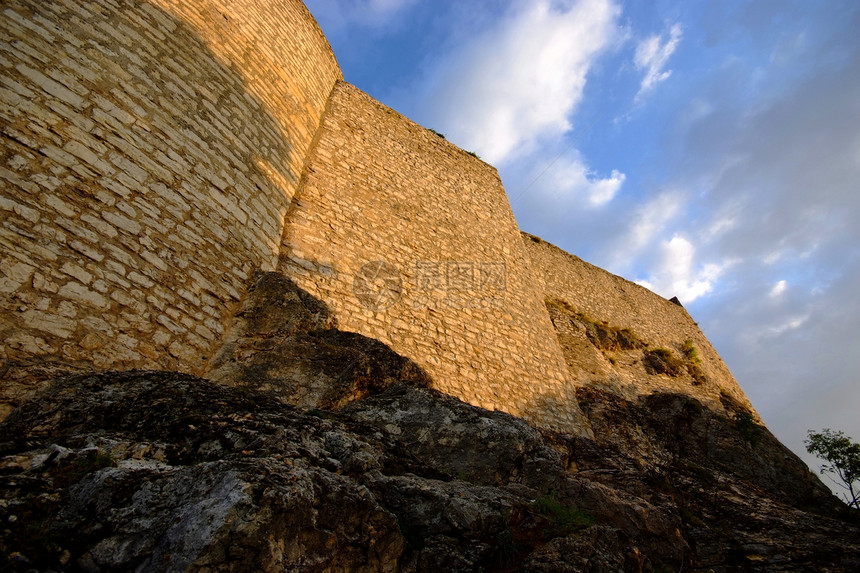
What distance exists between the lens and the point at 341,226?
Result: 7.80 m

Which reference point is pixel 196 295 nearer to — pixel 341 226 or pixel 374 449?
pixel 374 449

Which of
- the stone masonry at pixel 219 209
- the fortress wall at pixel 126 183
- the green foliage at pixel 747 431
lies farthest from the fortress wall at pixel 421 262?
the green foliage at pixel 747 431

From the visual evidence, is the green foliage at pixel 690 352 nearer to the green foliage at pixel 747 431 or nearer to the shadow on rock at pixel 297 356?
the green foliage at pixel 747 431

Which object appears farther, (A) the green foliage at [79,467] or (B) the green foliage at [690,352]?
(B) the green foliage at [690,352]

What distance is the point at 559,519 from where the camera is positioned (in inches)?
114

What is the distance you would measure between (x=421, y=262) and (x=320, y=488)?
664cm

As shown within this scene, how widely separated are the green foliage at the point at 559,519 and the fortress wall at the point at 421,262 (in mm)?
4063

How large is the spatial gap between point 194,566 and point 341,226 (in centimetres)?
653

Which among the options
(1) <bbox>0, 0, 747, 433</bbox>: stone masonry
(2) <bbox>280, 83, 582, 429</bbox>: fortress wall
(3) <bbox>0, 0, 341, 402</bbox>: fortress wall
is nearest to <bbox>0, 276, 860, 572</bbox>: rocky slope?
(3) <bbox>0, 0, 341, 402</bbox>: fortress wall

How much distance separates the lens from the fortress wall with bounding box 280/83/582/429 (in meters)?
7.21

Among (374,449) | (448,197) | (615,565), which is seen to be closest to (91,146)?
(374,449)

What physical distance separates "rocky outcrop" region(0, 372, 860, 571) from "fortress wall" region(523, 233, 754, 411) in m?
9.86

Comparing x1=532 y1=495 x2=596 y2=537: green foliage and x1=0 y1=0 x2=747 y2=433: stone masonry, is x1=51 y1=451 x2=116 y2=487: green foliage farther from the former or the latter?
x1=532 y1=495 x2=596 y2=537: green foliage

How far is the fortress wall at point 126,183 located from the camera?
3527 mm
